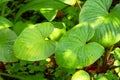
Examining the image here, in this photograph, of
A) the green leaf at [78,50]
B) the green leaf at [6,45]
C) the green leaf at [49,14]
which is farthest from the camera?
the green leaf at [49,14]

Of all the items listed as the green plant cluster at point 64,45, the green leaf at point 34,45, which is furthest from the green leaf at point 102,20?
the green leaf at point 34,45

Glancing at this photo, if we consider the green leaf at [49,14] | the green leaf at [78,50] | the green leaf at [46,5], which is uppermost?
the green leaf at [78,50]

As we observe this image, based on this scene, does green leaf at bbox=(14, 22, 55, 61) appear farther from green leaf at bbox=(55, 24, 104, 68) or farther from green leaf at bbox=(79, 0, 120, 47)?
green leaf at bbox=(79, 0, 120, 47)

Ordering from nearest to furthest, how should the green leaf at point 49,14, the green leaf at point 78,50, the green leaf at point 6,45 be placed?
the green leaf at point 78,50 → the green leaf at point 6,45 → the green leaf at point 49,14

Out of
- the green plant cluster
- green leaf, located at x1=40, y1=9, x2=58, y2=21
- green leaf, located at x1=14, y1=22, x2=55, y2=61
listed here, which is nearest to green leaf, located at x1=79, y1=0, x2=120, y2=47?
the green plant cluster

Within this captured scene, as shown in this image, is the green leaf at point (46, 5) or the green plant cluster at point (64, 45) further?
the green leaf at point (46, 5)

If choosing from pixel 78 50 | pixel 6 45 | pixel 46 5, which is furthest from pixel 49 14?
pixel 78 50

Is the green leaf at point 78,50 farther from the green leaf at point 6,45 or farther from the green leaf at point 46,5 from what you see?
the green leaf at point 46,5

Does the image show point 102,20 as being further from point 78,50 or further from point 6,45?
point 6,45
